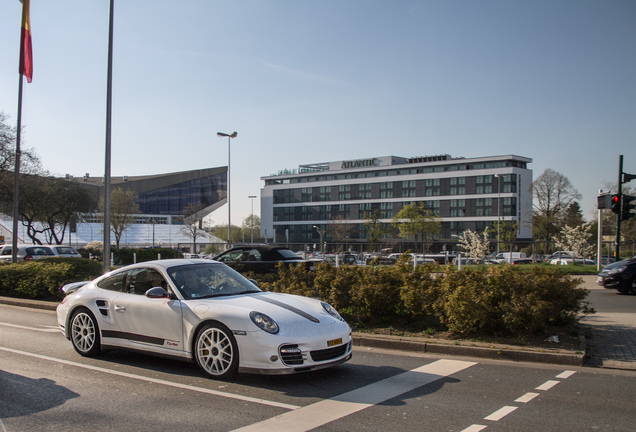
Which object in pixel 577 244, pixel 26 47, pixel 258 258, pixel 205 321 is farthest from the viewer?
pixel 577 244


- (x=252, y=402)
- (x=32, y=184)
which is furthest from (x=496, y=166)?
(x=252, y=402)

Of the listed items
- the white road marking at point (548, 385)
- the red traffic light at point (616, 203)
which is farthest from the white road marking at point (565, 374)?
the red traffic light at point (616, 203)

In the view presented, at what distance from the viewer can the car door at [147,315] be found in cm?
665

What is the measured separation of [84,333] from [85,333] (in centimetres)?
2

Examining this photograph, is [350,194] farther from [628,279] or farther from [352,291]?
[352,291]

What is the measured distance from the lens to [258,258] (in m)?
17.7

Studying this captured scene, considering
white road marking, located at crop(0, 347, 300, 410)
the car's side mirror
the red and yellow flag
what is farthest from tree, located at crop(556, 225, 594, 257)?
white road marking, located at crop(0, 347, 300, 410)

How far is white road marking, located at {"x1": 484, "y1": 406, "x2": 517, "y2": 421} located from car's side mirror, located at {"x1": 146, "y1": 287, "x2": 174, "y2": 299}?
13.2ft

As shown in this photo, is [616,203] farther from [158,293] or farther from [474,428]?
[158,293]

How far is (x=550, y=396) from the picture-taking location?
229 inches

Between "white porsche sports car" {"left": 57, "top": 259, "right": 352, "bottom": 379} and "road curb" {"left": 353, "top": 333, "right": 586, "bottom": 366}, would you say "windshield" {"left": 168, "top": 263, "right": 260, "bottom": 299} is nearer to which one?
"white porsche sports car" {"left": 57, "top": 259, "right": 352, "bottom": 379}

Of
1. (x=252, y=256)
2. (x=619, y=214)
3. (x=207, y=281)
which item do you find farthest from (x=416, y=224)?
(x=207, y=281)

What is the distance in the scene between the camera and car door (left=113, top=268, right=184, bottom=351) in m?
6.65

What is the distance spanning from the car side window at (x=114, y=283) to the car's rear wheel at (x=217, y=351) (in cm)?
179
